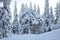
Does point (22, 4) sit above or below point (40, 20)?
above

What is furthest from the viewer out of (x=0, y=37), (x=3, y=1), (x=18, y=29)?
(x=18, y=29)

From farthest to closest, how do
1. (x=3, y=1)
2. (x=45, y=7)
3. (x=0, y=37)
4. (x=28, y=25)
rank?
(x=28, y=25) → (x=45, y=7) → (x=3, y=1) → (x=0, y=37)

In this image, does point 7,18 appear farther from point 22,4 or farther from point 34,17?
point 22,4

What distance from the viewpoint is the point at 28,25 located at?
58.9 meters

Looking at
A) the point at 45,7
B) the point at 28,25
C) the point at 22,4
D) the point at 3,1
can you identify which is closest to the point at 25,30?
the point at 28,25

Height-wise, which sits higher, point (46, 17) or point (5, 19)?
point (5, 19)

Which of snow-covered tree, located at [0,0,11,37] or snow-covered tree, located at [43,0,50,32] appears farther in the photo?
snow-covered tree, located at [43,0,50,32]

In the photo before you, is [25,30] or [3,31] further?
[25,30]

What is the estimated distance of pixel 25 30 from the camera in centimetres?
5938

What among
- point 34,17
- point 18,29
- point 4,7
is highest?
point 4,7

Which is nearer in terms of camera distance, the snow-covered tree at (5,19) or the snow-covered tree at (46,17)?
the snow-covered tree at (5,19)

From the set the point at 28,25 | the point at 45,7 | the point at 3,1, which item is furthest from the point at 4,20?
the point at 28,25

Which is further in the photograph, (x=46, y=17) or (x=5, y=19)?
(x=46, y=17)

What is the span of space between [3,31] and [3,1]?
514 centimetres
